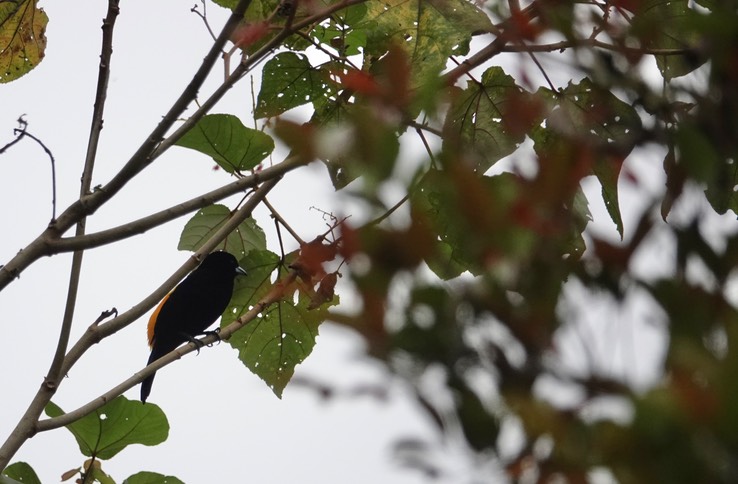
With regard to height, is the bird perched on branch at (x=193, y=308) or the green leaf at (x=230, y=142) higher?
the bird perched on branch at (x=193, y=308)

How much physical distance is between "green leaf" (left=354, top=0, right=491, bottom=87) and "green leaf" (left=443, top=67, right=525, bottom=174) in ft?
0.96

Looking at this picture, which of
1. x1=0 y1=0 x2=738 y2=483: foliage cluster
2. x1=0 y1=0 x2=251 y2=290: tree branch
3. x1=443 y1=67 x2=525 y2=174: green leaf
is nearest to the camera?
x1=0 y1=0 x2=738 y2=483: foliage cluster

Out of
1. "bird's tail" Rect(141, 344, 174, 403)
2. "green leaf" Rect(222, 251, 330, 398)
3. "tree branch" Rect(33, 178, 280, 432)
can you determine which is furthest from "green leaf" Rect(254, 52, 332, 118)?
"bird's tail" Rect(141, 344, 174, 403)

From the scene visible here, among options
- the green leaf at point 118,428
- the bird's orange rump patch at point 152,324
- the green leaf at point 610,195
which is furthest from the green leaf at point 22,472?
the bird's orange rump patch at point 152,324

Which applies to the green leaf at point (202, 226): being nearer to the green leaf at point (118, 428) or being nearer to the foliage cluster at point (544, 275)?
the green leaf at point (118, 428)

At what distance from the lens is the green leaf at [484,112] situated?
2.56 meters

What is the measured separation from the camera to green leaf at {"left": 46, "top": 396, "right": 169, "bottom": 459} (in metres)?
2.64

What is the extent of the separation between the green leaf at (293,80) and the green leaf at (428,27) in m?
0.27

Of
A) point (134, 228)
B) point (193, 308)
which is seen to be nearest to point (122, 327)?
point (134, 228)

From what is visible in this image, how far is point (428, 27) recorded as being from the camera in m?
2.22

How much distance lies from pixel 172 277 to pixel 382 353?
57.0 inches

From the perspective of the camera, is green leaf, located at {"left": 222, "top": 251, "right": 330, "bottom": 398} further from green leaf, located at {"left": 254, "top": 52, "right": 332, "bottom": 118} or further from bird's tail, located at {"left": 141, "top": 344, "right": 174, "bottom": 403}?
bird's tail, located at {"left": 141, "top": 344, "right": 174, "bottom": 403}

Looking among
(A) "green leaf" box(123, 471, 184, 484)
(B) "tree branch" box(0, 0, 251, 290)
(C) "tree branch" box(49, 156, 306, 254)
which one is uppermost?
(B) "tree branch" box(0, 0, 251, 290)

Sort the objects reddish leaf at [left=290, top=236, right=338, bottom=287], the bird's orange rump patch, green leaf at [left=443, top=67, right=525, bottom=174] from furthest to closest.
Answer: the bird's orange rump patch, green leaf at [left=443, top=67, right=525, bottom=174], reddish leaf at [left=290, top=236, right=338, bottom=287]
